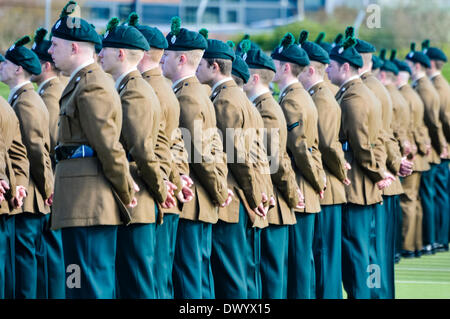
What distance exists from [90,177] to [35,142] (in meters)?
1.70

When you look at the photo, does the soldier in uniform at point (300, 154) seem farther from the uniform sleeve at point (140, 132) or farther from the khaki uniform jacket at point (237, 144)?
the uniform sleeve at point (140, 132)

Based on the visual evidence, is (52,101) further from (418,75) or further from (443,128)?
(443,128)

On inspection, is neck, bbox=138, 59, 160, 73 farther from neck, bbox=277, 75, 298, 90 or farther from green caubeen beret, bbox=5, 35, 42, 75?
neck, bbox=277, 75, 298, 90

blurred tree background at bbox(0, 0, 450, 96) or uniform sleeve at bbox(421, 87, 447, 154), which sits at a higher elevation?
blurred tree background at bbox(0, 0, 450, 96)

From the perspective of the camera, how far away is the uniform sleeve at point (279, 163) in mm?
7633

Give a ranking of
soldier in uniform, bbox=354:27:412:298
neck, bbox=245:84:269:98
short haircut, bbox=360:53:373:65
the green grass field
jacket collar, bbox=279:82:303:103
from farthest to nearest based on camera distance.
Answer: the green grass field → short haircut, bbox=360:53:373:65 → soldier in uniform, bbox=354:27:412:298 → jacket collar, bbox=279:82:303:103 → neck, bbox=245:84:269:98

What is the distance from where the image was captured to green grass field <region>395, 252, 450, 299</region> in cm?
1002

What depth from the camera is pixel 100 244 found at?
607 centimetres

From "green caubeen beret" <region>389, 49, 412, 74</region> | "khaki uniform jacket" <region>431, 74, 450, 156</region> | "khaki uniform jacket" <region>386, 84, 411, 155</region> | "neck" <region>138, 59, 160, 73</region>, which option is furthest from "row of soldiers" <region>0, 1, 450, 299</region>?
"khaki uniform jacket" <region>431, 74, 450, 156</region>

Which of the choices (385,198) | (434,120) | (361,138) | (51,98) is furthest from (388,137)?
(434,120)

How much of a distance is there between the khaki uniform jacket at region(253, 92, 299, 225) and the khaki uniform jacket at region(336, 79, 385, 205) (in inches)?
40.2

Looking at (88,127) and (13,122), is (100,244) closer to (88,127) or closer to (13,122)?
(88,127)

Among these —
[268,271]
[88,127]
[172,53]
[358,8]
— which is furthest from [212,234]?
[358,8]
